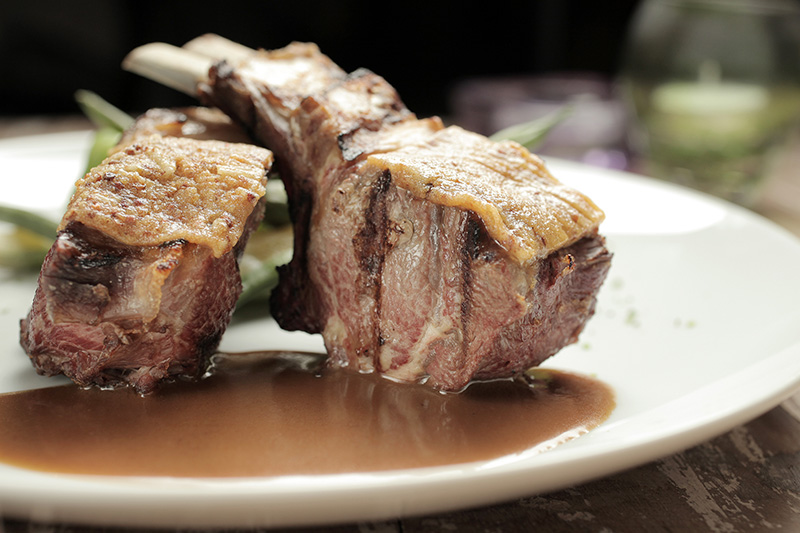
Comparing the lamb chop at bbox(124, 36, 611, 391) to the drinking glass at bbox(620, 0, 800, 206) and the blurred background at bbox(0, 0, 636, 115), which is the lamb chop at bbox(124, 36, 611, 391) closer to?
the drinking glass at bbox(620, 0, 800, 206)

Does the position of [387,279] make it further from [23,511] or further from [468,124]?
[468,124]

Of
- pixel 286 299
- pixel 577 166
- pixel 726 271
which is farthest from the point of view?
pixel 577 166

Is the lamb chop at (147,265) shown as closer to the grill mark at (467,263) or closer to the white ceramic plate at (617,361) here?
the white ceramic plate at (617,361)

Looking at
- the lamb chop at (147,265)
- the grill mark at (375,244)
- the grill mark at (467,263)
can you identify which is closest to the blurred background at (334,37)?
the lamb chop at (147,265)

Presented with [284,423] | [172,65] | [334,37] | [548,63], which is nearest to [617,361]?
[284,423]

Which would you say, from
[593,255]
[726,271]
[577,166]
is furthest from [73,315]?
[577,166]

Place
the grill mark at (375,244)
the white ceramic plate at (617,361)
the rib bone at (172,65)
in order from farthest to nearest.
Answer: the rib bone at (172,65)
the grill mark at (375,244)
the white ceramic plate at (617,361)

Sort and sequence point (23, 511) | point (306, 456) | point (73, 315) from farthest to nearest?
point (73, 315), point (306, 456), point (23, 511)

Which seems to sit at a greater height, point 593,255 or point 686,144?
point 593,255
